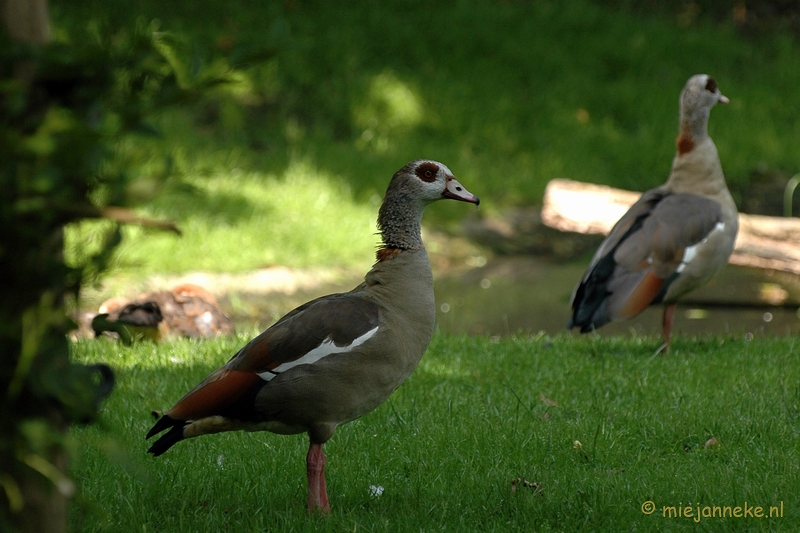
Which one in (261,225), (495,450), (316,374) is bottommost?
(261,225)

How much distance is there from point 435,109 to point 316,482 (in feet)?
28.4

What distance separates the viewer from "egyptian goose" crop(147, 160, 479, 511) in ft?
11.4

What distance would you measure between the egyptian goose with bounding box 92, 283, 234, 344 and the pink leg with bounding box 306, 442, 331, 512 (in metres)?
2.60

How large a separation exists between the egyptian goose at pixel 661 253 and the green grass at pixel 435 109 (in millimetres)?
3442

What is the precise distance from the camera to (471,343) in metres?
6.09

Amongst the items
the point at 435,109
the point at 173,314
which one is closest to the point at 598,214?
the point at 173,314

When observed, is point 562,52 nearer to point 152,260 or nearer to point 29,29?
point 152,260

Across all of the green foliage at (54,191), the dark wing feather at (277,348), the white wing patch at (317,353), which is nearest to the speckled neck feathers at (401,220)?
the dark wing feather at (277,348)

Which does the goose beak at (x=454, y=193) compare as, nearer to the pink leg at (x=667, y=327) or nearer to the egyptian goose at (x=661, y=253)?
the egyptian goose at (x=661, y=253)

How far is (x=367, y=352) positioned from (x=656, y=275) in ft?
9.74

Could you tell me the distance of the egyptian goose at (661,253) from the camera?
19.4ft

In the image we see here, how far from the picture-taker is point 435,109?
11.7m

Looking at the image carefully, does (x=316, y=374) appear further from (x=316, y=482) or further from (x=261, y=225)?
(x=261, y=225)

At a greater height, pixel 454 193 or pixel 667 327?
pixel 454 193
